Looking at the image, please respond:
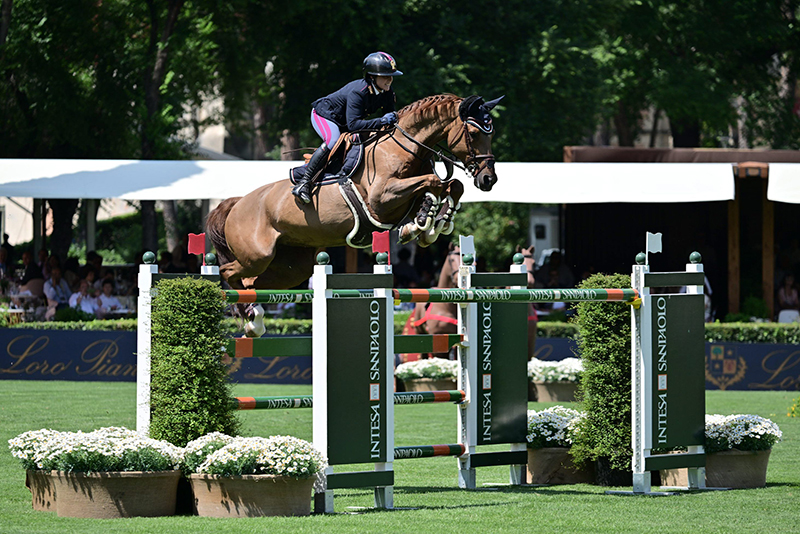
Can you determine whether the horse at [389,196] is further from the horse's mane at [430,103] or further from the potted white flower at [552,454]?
the potted white flower at [552,454]

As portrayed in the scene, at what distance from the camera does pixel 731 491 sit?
24.0ft

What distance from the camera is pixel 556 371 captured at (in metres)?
12.9

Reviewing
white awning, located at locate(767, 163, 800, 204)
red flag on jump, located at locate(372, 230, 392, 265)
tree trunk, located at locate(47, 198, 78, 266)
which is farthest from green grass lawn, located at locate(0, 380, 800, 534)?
tree trunk, located at locate(47, 198, 78, 266)

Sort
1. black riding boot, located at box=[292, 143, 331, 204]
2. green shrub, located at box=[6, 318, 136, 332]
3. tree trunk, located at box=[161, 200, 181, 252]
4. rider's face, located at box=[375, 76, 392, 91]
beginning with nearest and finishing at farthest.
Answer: rider's face, located at box=[375, 76, 392, 91] → black riding boot, located at box=[292, 143, 331, 204] → green shrub, located at box=[6, 318, 136, 332] → tree trunk, located at box=[161, 200, 181, 252]

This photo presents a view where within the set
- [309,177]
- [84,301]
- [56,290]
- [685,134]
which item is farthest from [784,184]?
[685,134]

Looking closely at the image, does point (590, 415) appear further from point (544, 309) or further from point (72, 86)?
point (72, 86)

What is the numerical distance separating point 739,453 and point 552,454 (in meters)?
1.23

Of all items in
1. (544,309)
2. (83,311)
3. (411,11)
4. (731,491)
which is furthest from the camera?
(411,11)

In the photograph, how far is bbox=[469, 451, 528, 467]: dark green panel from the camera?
7336 millimetres

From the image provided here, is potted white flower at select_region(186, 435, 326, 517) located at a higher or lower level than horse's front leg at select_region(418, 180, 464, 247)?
lower

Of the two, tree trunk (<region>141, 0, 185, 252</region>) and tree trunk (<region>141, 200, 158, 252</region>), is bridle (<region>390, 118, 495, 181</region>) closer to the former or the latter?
tree trunk (<region>141, 200, 158, 252</region>)

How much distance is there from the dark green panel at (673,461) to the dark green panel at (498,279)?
1.43 metres

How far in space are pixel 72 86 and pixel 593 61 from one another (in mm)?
10693

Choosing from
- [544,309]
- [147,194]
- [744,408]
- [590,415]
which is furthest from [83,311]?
[590,415]
